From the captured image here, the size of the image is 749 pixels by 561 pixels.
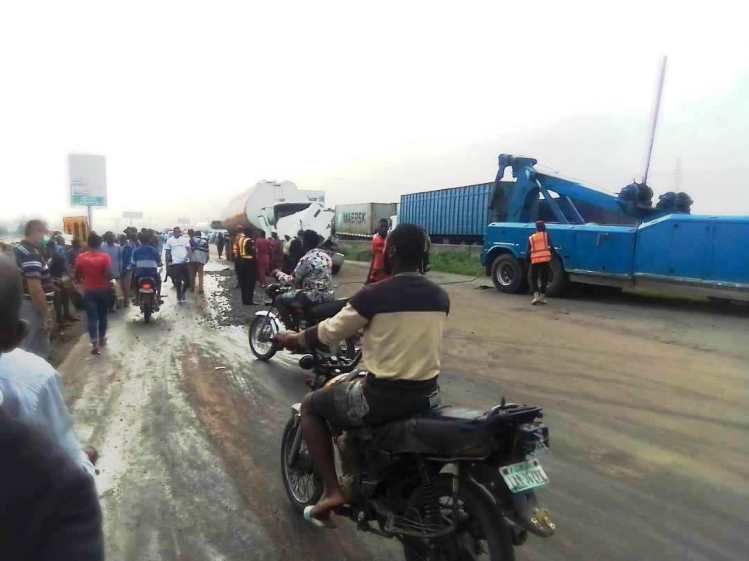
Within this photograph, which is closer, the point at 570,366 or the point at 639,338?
the point at 570,366

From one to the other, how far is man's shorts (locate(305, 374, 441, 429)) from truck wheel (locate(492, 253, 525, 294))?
11.7 metres

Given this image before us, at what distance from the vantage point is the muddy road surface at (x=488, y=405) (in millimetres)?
3404

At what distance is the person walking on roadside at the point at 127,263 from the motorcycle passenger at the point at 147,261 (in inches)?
55.3

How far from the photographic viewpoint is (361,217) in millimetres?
37094

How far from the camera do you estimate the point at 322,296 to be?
7105 mm

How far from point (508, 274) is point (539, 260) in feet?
6.74

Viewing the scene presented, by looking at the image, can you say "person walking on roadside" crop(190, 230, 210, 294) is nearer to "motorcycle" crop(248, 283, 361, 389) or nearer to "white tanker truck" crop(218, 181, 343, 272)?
"white tanker truck" crop(218, 181, 343, 272)

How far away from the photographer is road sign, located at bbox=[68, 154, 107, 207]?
682 inches

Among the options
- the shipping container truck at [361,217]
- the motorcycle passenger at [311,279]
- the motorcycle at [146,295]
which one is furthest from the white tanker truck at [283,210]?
the motorcycle passenger at [311,279]

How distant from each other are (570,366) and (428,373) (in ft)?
16.4

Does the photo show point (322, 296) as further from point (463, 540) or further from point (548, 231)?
point (548, 231)

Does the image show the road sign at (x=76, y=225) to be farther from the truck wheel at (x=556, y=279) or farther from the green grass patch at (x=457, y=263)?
the truck wheel at (x=556, y=279)

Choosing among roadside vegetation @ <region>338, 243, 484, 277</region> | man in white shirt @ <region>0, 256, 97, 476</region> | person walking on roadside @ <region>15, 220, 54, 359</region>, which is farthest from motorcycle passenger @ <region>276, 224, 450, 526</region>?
roadside vegetation @ <region>338, 243, 484, 277</region>

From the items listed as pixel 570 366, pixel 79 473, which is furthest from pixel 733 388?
pixel 79 473
